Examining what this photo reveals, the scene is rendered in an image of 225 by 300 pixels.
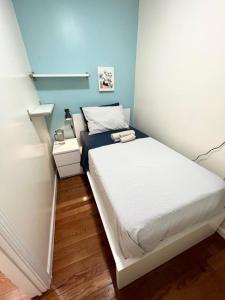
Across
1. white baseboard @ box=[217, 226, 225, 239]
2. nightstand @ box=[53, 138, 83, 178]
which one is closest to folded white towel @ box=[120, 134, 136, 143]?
nightstand @ box=[53, 138, 83, 178]

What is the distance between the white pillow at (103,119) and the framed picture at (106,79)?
0.38 m

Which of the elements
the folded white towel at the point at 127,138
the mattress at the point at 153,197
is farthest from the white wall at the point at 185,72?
→ the folded white towel at the point at 127,138

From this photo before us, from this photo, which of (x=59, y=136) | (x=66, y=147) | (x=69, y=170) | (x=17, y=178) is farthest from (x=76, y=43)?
(x=17, y=178)

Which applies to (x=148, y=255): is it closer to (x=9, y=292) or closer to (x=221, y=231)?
(x=221, y=231)

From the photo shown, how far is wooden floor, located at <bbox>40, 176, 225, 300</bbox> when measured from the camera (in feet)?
3.30

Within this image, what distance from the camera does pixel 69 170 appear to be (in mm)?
2129

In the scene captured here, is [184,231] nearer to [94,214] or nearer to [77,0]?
[94,214]

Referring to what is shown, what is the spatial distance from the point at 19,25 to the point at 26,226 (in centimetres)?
224

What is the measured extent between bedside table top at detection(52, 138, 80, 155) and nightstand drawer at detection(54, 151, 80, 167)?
5 centimetres

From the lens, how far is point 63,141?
220cm

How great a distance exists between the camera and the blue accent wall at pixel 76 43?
1.75 meters

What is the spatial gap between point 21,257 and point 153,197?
2.84 feet

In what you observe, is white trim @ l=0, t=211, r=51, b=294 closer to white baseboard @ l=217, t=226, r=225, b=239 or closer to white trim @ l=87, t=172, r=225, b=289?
white trim @ l=87, t=172, r=225, b=289

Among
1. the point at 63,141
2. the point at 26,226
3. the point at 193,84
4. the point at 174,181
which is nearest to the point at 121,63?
the point at 193,84
